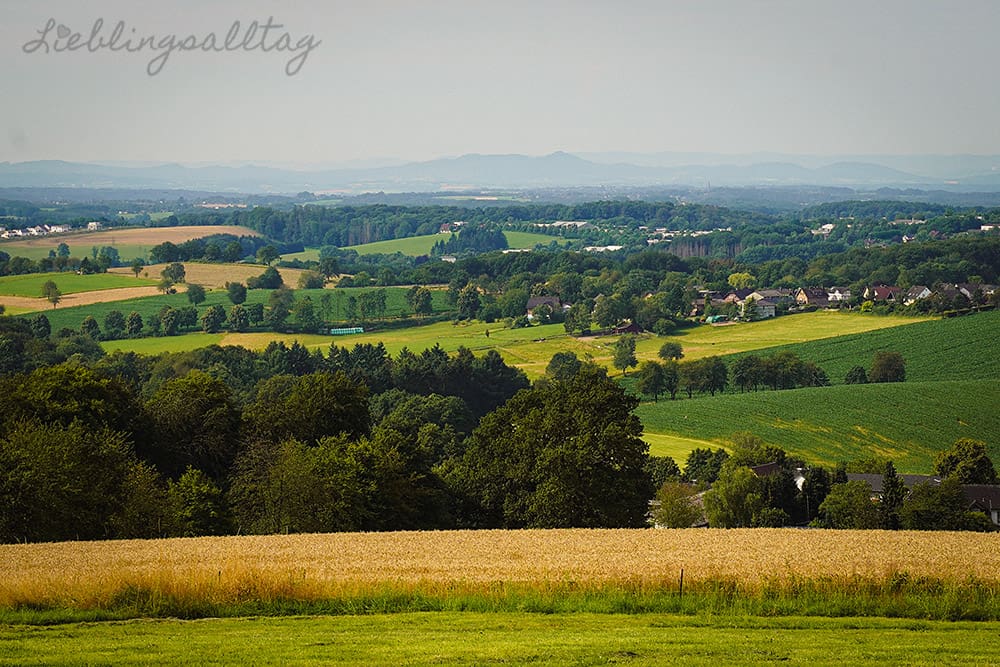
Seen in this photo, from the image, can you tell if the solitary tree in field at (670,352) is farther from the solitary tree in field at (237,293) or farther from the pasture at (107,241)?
the pasture at (107,241)

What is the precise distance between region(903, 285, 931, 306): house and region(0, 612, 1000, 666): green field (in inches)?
4073

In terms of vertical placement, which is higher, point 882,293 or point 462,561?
point 462,561

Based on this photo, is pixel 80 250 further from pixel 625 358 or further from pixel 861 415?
pixel 861 415

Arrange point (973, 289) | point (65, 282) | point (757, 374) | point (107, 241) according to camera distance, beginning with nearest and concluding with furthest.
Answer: point (757, 374), point (65, 282), point (973, 289), point (107, 241)

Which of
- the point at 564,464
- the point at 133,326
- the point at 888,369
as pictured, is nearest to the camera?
the point at 564,464

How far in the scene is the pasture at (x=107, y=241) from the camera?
15100 centimetres

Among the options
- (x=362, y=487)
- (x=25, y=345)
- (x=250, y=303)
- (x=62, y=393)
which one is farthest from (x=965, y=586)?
(x=250, y=303)

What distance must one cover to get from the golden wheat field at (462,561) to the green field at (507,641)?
5.59 ft

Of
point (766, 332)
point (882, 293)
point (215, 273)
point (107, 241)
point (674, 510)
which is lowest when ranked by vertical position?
point (766, 332)

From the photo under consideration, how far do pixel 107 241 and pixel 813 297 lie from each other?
10695 cm

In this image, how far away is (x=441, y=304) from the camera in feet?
390

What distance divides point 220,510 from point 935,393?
55.2 metres

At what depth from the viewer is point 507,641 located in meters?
13.0

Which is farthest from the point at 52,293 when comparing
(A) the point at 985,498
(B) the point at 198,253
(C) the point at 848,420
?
(A) the point at 985,498
